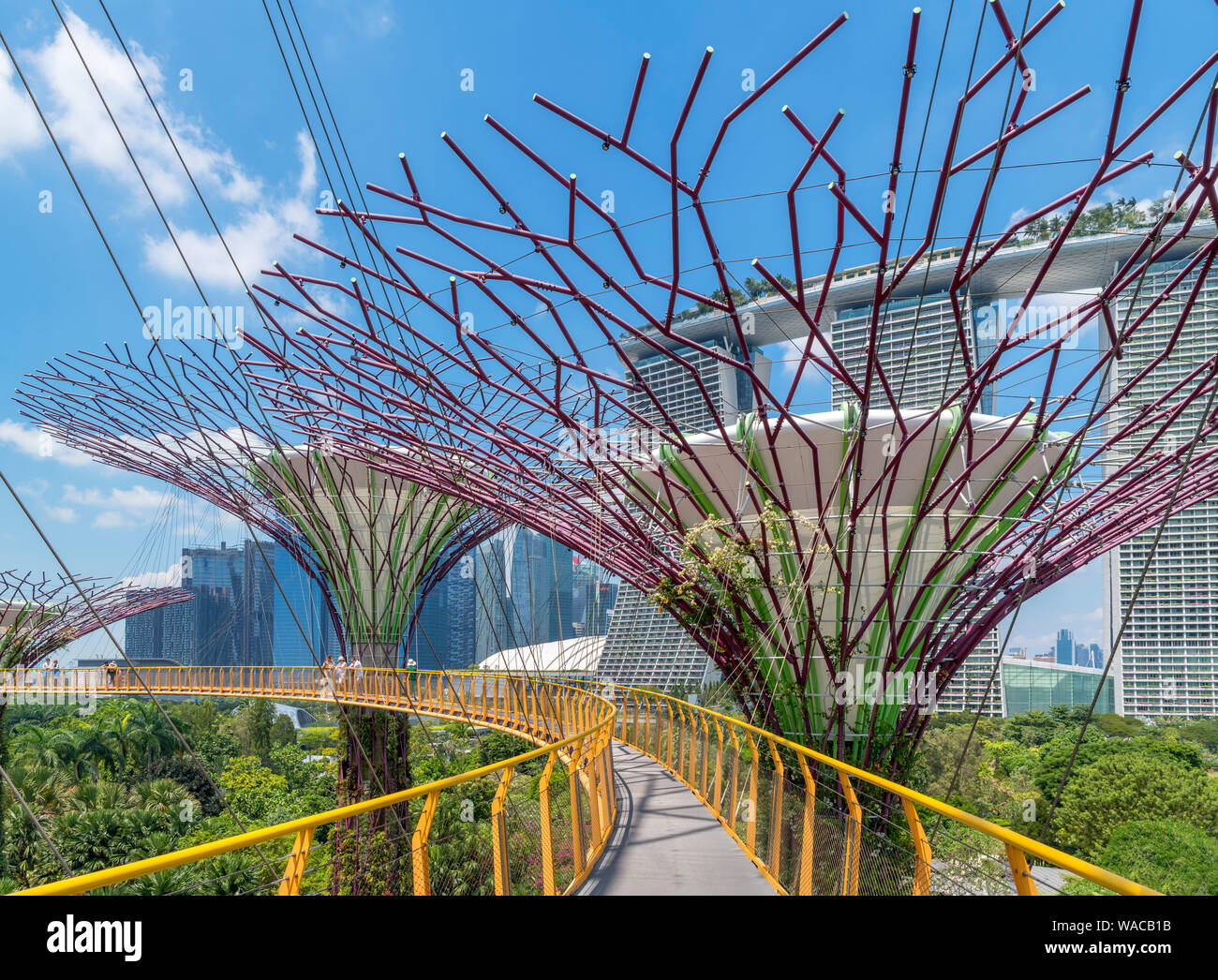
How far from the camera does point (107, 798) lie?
89.6ft

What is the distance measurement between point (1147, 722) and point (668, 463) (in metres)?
61.4

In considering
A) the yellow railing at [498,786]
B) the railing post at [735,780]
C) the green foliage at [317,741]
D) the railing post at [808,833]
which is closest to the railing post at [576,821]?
the yellow railing at [498,786]

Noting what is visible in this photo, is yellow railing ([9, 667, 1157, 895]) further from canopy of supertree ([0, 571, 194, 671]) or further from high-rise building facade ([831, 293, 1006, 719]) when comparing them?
canopy of supertree ([0, 571, 194, 671])

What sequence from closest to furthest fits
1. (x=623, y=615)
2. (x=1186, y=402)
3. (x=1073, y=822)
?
(x=1186, y=402), (x=1073, y=822), (x=623, y=615)

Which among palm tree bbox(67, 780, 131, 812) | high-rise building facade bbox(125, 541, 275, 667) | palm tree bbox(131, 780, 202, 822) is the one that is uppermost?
high-rise building facade bbox(125, 541, 275, 667)

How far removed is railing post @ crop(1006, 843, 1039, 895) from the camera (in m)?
2.80

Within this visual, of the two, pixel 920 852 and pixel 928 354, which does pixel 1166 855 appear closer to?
pixel 928 354

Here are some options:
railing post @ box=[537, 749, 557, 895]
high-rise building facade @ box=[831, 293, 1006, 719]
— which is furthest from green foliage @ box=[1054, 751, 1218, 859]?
railing post @ box=[537, 749, 557, 895]

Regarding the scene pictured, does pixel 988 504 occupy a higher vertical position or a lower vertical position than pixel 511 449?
lower

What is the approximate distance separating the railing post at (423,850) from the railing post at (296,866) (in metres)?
0.87

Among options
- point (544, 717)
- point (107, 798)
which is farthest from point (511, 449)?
point (107, 798)
